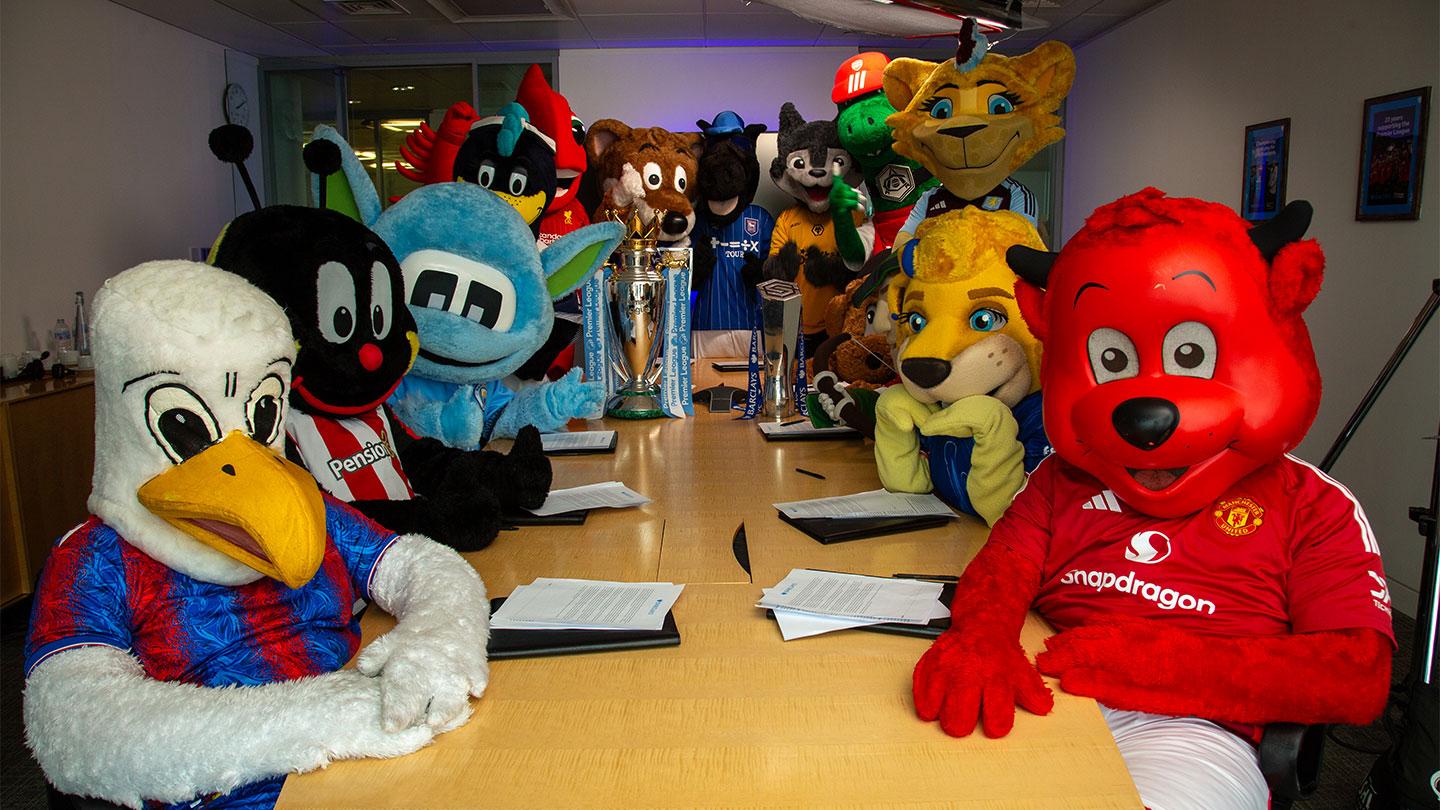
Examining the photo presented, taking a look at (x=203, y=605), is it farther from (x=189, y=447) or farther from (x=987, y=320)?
(x=987, y=320)

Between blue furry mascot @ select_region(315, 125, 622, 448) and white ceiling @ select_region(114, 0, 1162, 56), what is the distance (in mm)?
3485

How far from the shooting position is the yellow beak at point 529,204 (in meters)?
3.30

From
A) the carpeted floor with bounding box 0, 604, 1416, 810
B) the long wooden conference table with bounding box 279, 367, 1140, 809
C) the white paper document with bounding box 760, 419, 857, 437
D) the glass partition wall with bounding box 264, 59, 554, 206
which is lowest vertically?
the carpeted floor with bounding box 0, 604, 1416, 810

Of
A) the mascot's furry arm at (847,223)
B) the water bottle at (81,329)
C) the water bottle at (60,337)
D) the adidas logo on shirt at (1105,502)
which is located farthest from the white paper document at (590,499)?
the water bottle at (60,337)

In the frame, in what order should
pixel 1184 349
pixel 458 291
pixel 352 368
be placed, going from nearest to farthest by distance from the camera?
pixel 1184 349, pixel 352 368, pixel 458 291

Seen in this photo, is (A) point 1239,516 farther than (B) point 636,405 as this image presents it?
No

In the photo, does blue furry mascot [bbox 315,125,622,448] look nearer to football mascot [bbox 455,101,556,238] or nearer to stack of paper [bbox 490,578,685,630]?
stack of paper [bbox 490,578,685,630]

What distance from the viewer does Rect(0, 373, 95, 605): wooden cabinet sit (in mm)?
3215

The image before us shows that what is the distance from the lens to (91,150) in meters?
4.87

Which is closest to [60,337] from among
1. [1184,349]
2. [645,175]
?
[645,175]

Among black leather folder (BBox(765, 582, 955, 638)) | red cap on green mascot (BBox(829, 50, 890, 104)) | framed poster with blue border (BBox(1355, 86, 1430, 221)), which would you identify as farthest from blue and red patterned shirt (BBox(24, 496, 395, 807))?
framed poster with blue border (BBox(1355, 86, 1430, 221))

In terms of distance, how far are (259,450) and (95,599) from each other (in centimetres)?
22

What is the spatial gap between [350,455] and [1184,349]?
1293mm

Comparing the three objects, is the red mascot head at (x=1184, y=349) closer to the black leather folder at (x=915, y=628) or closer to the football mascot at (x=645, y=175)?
the black leather folder at (x=915, y=628)
